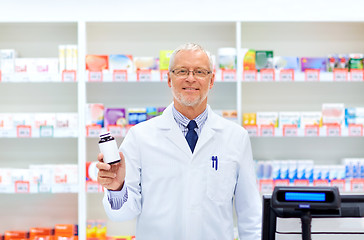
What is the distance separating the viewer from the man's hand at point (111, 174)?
5.03 feet

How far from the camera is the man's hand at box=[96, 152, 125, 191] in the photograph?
5.03 ft

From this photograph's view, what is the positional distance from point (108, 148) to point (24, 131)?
2242mm

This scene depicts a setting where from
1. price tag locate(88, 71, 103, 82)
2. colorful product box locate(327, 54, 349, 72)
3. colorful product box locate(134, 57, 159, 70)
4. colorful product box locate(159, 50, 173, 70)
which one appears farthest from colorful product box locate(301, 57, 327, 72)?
price tag locate(88, 71, 103, 82)

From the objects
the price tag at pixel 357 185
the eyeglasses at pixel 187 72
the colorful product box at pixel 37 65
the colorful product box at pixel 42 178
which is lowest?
the price tag at pixel 357 185

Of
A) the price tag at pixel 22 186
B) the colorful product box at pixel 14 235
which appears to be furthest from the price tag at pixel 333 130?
the colorful product box at pixel 14 235

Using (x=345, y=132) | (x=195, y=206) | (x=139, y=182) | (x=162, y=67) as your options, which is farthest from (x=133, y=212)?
(x=345, y=132)

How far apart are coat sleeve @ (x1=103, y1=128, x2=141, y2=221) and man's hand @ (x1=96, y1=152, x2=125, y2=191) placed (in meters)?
0.13

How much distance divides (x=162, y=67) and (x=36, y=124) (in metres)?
1.17

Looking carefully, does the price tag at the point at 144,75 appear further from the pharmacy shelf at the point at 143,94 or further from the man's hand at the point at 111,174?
the man's hand at the point at 111,174

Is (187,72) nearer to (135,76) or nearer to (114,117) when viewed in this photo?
(135,76)

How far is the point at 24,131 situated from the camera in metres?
3.49

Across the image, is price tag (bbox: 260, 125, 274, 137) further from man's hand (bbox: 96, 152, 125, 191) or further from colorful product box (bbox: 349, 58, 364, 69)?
man's hand (bbox: 96, 152, 125, 191)
